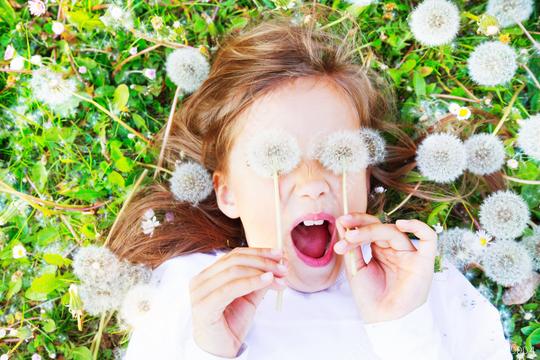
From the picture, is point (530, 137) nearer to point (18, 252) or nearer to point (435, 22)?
point (435, 22)

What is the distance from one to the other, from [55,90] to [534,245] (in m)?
1.58

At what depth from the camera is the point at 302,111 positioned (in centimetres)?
151

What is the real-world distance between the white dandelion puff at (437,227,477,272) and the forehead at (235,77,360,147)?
495 mm

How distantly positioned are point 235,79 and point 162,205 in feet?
1.53

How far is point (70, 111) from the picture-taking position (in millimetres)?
1939

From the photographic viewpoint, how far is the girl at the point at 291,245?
1.49m

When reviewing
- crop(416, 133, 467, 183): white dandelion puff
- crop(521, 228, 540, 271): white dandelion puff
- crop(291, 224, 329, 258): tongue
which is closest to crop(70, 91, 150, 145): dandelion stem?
crop(291, 224, 329, 258): tongue

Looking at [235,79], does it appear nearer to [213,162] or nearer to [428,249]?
[213,162]

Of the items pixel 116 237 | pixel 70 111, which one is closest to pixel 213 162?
pixel 116 237

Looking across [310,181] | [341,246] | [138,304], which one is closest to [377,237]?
[341,246]

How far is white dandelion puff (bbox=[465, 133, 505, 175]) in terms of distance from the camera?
178 cm

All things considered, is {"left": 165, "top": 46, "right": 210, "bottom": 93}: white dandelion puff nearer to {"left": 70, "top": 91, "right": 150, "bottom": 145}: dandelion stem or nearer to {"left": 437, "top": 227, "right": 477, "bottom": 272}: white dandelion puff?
{"left": 70, "top": 91, "right": 150, "bottom": 145}: dandelion stem

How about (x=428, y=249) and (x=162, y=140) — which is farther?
(x=162, y=140)

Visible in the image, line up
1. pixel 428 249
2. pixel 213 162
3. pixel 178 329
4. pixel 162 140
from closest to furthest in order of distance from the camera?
pixel 428 249, pixel 178 329, pixel 213 162, pixel 162 140
